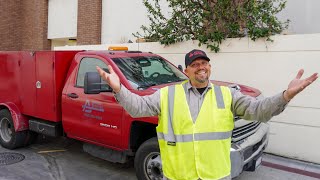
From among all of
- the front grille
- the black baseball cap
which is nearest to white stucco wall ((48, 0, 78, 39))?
the front grille

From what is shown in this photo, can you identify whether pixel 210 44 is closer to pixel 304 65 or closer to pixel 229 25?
pixel 229 25

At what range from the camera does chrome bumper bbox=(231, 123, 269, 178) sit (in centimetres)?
392

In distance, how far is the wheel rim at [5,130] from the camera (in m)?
6.86

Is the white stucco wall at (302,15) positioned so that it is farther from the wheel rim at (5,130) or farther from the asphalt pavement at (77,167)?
the wheel rim at (5,130)

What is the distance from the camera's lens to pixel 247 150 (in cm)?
420

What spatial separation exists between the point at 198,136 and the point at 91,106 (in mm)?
3086


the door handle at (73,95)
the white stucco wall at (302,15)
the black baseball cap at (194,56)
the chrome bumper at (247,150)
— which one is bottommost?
the chrome bumper at (247,150)

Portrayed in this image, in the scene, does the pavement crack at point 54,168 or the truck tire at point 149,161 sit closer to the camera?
the truck tire at point 149,161

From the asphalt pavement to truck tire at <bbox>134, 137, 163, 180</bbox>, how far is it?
73 centimetres

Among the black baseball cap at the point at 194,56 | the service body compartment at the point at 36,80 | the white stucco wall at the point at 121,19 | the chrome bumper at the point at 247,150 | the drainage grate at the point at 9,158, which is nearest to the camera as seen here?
the black baseball cap at the point at 194,56

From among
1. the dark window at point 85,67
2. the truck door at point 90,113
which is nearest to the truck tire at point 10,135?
the truck door at point 90,113

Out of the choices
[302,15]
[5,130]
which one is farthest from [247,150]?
[5,130]

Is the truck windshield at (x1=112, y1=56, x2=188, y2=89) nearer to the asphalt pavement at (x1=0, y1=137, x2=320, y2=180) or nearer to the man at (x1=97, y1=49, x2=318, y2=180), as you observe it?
the asphalt pavement at (x1=0, y1=137, x2=320, y2=180)

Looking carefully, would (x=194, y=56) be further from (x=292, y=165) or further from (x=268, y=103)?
(x=292, y=165)
